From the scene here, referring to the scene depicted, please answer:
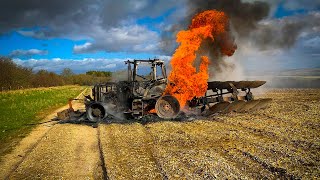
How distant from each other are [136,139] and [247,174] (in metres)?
6.02

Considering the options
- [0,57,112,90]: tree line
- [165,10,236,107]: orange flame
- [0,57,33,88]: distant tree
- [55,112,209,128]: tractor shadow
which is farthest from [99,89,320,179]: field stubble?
[0,57,33,88]: distant tree

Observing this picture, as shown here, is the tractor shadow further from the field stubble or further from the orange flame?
the orange flame

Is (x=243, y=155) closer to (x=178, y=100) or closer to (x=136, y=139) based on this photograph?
(x=136, y=139)

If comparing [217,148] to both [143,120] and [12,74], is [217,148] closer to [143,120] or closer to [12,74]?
[143,120]

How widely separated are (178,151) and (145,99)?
6915 millimetres

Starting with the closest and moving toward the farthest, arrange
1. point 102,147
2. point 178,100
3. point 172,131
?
1. point 102,147
2. point 172,131
3. point 178,100

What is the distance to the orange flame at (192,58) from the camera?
57.9ft

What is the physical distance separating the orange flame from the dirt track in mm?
2295

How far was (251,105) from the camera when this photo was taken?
62.1 ft

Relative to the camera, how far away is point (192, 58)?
18.7 metres

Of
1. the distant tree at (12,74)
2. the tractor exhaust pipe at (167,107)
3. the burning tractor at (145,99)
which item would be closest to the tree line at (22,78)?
the distant tree at (12,74)

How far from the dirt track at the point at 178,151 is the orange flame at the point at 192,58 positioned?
2295 mm

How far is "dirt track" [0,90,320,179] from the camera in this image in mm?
8453

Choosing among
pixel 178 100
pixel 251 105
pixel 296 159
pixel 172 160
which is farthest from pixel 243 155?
pixel 251 105
